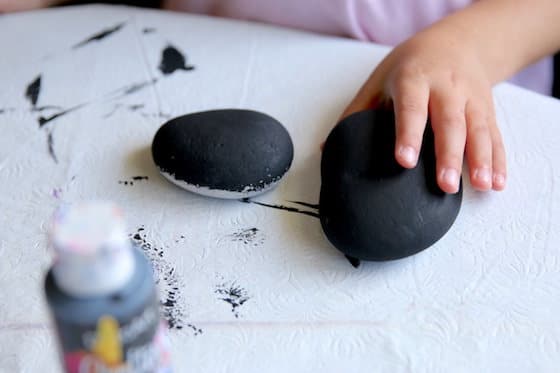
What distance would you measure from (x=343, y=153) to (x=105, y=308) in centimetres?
28

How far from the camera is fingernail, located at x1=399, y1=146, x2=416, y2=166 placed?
0.48 meters

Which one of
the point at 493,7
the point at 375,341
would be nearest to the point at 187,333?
A: the point at 375,341

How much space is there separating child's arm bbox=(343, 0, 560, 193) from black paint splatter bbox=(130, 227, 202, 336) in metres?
0.17

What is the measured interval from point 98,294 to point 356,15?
53cm

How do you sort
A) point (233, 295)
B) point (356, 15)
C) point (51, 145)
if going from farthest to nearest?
point (356, 15), point (51, 145), point (233, 295)

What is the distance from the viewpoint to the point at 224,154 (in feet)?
1.73

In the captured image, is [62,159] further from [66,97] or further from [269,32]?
[269,32]

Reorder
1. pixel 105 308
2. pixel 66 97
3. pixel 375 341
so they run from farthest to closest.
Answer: pixel 66 97
pixel 375 341
pixel 105 308

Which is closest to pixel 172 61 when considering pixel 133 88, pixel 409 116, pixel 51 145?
pixel 133 88

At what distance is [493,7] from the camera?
0.69 meters

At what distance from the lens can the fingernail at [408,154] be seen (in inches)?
19.0

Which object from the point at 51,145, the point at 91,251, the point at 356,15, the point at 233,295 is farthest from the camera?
the point at 356,15

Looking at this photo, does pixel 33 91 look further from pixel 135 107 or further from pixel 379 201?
pixel 379 201

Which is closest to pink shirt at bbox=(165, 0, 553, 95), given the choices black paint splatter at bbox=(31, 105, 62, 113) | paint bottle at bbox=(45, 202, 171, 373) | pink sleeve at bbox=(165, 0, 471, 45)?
pink sleeve at bbox=(165, 0, 471, 45)
